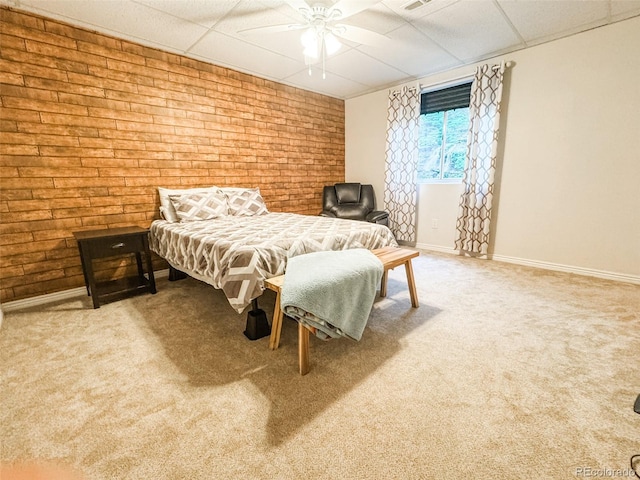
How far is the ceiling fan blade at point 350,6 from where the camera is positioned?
5.92 ft

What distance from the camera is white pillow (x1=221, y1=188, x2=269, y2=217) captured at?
322 centimetres


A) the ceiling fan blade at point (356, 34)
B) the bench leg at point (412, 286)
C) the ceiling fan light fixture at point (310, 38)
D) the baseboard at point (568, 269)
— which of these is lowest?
the baseboard at point (568, 269)

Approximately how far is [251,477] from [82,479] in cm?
59

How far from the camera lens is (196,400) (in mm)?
1340

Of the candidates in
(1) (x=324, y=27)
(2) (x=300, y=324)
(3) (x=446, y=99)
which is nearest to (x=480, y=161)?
(3) (x=446, y=99)

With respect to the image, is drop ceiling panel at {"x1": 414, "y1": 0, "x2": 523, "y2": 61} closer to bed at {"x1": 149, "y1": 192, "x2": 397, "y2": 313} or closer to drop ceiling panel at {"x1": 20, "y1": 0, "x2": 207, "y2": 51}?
bed at {"x1": 149, "y1": 192, "x2": 397, "y2": 313}

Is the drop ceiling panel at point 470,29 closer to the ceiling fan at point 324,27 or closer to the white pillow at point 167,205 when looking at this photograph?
the ceiling fan at point 324,27

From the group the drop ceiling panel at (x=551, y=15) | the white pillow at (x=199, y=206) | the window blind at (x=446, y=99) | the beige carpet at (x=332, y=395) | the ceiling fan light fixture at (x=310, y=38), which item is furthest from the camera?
the window blind at (x=446, y=99)

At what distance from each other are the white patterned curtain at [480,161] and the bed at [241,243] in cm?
168

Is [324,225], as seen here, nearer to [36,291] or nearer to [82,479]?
[82,479]

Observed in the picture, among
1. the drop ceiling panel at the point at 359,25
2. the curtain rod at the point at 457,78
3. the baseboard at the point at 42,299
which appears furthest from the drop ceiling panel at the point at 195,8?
the curtain rod at the point at 457,78

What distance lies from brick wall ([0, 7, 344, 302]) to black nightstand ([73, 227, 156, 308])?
226 millimetres

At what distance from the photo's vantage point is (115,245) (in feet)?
7.86

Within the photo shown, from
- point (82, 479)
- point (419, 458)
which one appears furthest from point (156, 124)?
point (419, 458)
